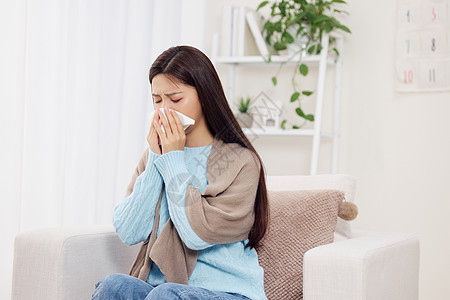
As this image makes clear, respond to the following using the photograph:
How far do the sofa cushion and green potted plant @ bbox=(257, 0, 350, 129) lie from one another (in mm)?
1128

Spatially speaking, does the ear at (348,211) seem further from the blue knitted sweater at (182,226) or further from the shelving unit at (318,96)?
the shelving unit at (318,96)

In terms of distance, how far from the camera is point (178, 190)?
4.38ft

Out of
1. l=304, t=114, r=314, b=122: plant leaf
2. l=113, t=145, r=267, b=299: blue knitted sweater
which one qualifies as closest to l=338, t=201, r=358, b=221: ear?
l=113, t=145, r=267, b=299: blue knitted sweater

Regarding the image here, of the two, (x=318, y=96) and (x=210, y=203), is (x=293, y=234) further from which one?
(x=318, y=96)

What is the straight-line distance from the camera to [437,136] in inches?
99.6

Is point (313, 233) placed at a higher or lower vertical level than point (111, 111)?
lower

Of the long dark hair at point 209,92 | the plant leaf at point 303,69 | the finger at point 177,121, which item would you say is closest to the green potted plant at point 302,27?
the plant leaf at point 303,69

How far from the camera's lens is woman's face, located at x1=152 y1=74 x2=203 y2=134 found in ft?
4.57

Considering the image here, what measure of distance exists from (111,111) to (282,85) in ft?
2.98

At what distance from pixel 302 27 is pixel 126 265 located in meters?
1.44

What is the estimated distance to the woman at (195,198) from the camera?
1.33 m

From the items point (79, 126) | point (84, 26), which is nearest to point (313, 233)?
point (79, 126)

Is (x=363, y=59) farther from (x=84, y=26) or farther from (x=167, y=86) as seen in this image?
(x=167, y=86)

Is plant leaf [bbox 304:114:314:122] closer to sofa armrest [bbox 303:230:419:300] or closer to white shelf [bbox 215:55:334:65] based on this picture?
white shelf [bbox 215:55:334:65]
